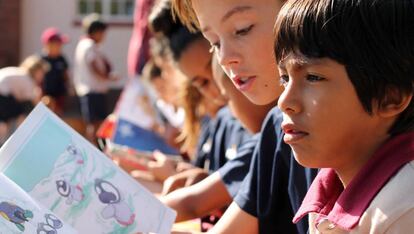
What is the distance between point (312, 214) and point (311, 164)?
0.35 feet

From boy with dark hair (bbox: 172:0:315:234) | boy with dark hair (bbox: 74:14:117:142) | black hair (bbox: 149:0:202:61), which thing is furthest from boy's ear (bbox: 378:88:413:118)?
boy with dark hair (bbox: 74:14:117:142)

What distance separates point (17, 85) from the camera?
6961 millimetres

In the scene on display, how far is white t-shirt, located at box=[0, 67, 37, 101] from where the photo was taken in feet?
22.7

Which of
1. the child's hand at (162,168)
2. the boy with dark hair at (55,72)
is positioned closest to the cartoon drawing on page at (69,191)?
the child's hand at (162,168)

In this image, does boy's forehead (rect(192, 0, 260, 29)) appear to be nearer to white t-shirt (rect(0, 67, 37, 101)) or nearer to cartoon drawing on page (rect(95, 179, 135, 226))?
cartoon drawing on page (rect(95, 179, 135, 226))

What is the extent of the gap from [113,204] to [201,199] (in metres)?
0.47

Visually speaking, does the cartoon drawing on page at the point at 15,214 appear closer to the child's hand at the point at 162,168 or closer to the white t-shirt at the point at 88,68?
the child's hand at the point at 162,168

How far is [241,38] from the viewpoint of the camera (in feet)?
5.23

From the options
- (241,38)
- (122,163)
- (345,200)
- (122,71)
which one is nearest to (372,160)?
(345,200)

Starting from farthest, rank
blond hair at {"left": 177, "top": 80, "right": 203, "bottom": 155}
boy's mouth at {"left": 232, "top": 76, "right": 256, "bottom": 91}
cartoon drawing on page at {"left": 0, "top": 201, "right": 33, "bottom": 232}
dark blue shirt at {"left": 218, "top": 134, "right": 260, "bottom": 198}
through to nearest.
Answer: blond hair at {"left": 177, "top": 80, "right": 203, "bottom": 155} < dark blue shirt at {"left": 218, "top": 134, "right": 260, "bottom": 198} < boy's mouth at {"left": 232, "top": 76, "right": 256, "bottom": 91} < cartoon drawing on page at {"left": 0, "top": 201, "right": 33, "bottom": 232}

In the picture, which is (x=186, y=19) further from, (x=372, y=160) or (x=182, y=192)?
(x=372, y=160)

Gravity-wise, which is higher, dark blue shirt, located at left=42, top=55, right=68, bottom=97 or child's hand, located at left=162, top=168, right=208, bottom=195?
child's hand, located at left=162, top=168, right=208, bottom=195

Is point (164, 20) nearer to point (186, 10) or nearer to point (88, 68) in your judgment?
point (186, 10)

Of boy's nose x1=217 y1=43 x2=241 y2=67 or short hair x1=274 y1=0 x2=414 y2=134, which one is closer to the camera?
short hair x1=274 y1=0 x2=414 y2=134
